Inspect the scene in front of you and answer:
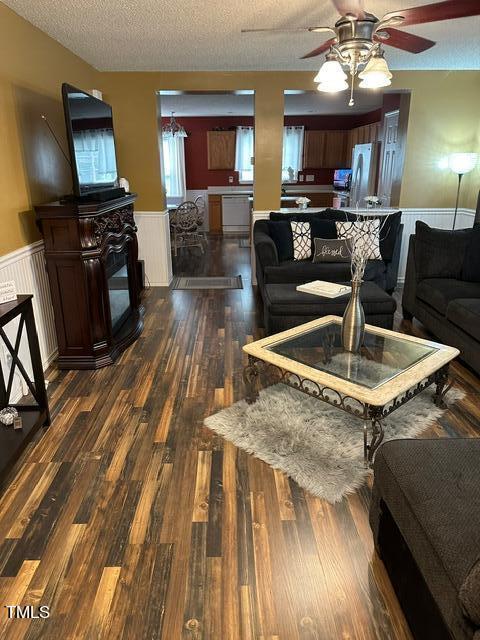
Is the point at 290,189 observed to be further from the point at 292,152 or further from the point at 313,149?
the point at 313,149

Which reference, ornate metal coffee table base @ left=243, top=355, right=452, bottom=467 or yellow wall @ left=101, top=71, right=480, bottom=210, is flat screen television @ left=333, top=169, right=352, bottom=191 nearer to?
yellow wall @ left=101, top=71, right=480, bottom=210

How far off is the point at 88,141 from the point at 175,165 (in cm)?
671

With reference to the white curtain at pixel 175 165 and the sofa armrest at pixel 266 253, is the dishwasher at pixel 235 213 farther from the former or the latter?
the sofa armrest at pixel 266 253

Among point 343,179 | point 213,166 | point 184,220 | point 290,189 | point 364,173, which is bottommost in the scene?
point 184,220

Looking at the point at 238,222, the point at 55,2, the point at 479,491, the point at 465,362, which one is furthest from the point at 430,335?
the point at 238,222

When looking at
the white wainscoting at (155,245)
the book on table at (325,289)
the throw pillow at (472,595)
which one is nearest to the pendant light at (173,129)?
the white wainscoting at (155,245)

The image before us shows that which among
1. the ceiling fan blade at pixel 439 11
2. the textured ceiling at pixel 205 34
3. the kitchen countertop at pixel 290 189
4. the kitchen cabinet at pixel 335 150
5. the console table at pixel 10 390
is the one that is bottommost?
the console table at pixel 10 390

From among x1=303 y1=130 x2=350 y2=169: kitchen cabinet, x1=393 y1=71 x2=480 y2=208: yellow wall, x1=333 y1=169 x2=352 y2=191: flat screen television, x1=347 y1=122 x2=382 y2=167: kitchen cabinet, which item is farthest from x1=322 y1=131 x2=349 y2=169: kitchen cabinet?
x1=393 y1=71 x2=480 y2=208: yellow wall

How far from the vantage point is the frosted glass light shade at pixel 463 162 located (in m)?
4.93

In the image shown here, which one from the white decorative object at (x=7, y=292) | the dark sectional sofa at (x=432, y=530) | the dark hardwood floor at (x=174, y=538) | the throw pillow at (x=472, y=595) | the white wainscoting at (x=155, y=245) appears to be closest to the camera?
the throw pillow at (x=472, y=595)

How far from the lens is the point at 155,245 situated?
5.54 meters

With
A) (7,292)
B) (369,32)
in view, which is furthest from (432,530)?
(369,32)

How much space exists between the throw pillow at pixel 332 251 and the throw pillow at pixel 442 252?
726 mm

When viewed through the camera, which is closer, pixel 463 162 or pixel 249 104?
pixel 463 162
